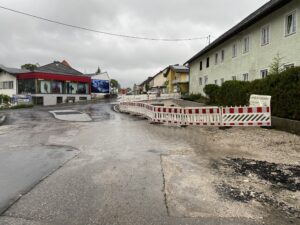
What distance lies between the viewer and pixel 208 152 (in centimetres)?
745

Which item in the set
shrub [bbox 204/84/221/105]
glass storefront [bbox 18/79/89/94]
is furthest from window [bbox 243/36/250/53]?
glass storefront [bbox 18/79/89/94]

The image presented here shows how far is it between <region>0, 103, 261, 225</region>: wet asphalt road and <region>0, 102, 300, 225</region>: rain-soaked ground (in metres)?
0.02

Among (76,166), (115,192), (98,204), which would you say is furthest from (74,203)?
(76,166)

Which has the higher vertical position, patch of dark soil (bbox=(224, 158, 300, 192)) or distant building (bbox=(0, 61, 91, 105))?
distant building (bbox=(0, 61, 91, 105))

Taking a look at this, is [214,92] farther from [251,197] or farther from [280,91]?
[251,197]

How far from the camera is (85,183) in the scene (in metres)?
4.84

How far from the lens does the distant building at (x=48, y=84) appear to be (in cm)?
3862

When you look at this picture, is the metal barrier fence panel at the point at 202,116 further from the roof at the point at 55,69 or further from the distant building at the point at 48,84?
the roof at the point at 55,69

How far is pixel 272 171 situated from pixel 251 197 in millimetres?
1787

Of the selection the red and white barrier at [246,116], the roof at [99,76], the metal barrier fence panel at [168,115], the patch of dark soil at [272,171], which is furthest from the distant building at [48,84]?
the patch of dark soil at [272,171]

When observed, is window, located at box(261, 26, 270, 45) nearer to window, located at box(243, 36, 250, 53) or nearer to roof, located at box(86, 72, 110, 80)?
window, located at box(243, 36, 250, 53)

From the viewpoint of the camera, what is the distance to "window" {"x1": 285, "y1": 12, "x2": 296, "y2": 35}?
14.1m

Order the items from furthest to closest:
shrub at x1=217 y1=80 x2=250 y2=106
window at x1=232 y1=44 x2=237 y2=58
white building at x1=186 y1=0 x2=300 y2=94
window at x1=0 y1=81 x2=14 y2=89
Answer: window at x1=0 y1=81 x2=14 y2=89 → window at x1=232 y1=44 x2=237 y2=58 → shrub at x1=217 y1=80 x2=250 y2=106 → white building at x1=186 y1=0 x2=300 y2=94

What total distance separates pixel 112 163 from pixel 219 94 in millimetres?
14614
